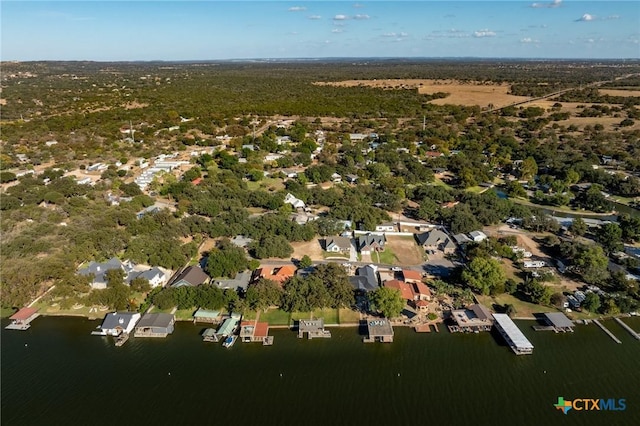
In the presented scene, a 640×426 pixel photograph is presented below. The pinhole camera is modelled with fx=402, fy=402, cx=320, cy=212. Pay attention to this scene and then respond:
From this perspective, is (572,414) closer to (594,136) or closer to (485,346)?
(485,346)

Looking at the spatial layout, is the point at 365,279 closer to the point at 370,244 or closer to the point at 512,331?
the point at 370,244

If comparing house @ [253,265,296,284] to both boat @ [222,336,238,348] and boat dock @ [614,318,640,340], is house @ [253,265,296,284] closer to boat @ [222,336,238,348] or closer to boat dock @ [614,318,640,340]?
boat @ [222,336,238,348]

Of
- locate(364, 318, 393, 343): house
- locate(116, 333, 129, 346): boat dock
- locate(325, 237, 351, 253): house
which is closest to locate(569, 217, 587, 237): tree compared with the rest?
locate(325, 237, 351, 253): house

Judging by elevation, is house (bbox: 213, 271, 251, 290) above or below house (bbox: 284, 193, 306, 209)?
below

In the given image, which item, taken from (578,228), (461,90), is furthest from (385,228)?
(461,90)

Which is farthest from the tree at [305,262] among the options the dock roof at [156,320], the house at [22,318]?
the house at [22,318]

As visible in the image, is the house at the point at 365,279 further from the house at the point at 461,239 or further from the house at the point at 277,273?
the house at the point at 461,239
